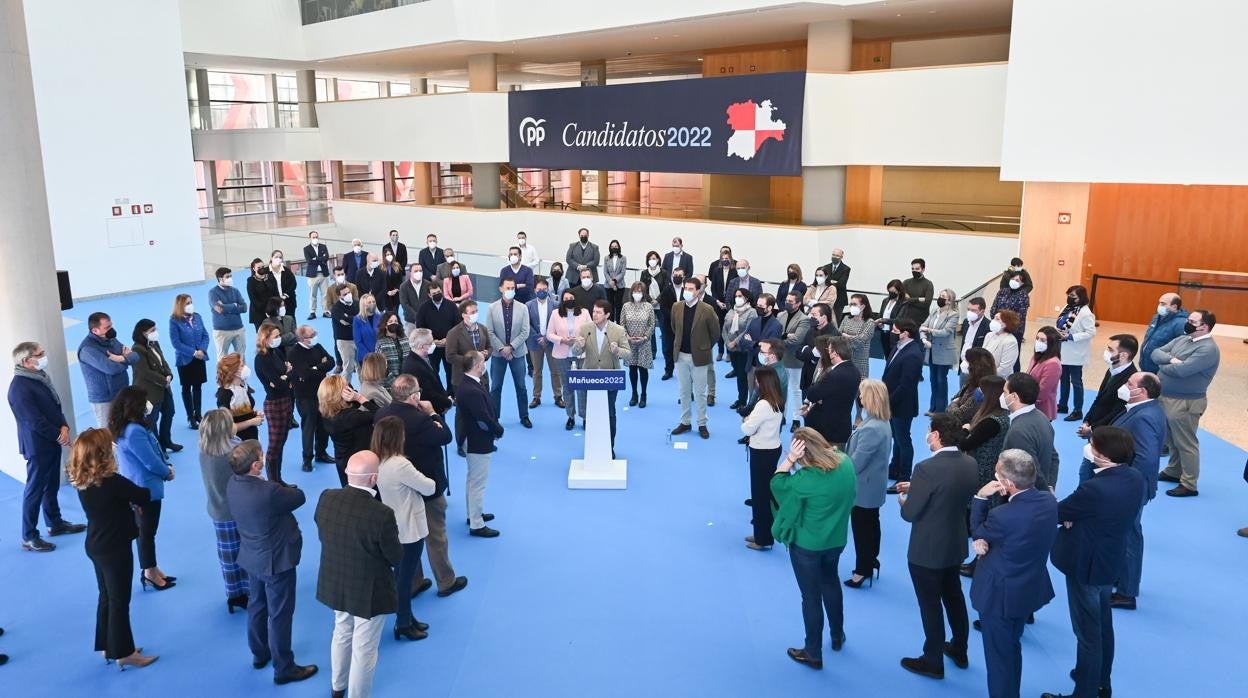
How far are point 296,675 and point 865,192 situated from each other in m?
16.6

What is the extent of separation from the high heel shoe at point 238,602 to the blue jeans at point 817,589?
4168 millimetres

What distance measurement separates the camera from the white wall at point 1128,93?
1230cm

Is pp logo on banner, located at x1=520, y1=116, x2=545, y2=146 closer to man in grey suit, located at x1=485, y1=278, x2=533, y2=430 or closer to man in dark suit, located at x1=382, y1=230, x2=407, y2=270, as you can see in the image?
man in dark suit, located at x1=382, y1=230, x2=407, y2=270

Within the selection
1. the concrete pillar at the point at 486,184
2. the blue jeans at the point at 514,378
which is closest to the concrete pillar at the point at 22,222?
the blue jeans at the point at 514,378

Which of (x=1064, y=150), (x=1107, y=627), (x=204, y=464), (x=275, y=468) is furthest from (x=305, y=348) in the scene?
(x=1064, y=150)

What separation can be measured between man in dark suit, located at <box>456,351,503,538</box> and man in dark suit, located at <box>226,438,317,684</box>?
1945 mm

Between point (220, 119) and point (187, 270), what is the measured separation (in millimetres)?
8127

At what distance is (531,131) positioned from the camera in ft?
72.8

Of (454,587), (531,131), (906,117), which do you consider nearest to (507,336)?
(454,587)

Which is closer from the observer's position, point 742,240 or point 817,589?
point 817,589

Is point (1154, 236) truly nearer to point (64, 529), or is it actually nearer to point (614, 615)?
point (614, 615)

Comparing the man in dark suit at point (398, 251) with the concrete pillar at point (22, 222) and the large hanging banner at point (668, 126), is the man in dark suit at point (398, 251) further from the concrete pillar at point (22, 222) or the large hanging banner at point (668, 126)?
the concrete pillar at point (22, 222)

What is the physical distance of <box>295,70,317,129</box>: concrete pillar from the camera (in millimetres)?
27047

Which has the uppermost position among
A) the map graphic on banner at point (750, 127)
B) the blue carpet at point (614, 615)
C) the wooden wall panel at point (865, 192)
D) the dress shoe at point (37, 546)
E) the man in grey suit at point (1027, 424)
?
the map graphic on banner at point (750, 127)
